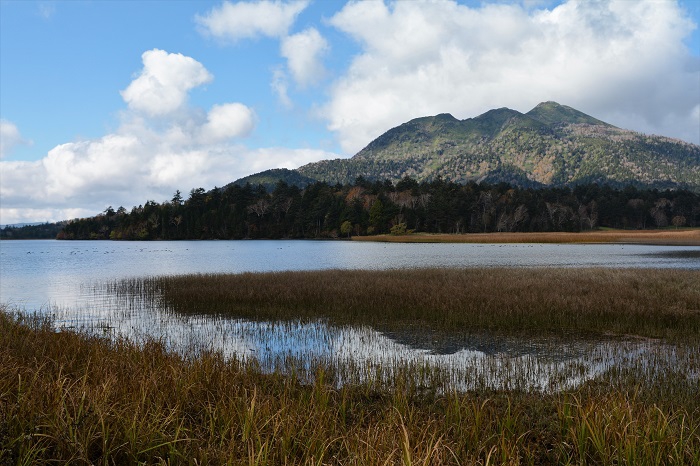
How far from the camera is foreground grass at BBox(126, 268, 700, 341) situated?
18.0 m

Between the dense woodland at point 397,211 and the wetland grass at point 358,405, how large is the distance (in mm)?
123104

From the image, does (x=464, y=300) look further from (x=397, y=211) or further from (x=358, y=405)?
(x=397, y=211)

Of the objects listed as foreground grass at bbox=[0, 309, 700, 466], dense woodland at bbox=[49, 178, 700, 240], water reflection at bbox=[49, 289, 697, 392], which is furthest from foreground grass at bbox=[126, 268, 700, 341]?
dense woodland at bbox=[49, 178, 700, 240]

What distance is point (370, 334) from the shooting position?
17.0 metres

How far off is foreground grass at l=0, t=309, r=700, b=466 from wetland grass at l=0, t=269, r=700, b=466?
1.3 inches

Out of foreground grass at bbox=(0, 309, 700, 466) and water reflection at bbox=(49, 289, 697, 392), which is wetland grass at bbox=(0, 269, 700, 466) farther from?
water reflection at bbox=(49, 289, 697, 392)

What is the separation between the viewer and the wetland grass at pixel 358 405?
5766 millimetres

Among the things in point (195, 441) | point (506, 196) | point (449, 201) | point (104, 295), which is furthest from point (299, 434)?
point (506, 196)

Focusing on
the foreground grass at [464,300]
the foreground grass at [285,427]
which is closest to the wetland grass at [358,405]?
the foreground grass at [285,427]

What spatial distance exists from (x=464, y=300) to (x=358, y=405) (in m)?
14.2

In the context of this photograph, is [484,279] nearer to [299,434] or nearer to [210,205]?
[299,434]

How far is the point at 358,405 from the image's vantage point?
9055 millimetres

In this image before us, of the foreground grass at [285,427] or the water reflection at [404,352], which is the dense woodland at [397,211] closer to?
the water reflection at [404,352]

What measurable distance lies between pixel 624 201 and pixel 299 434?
190844mm
